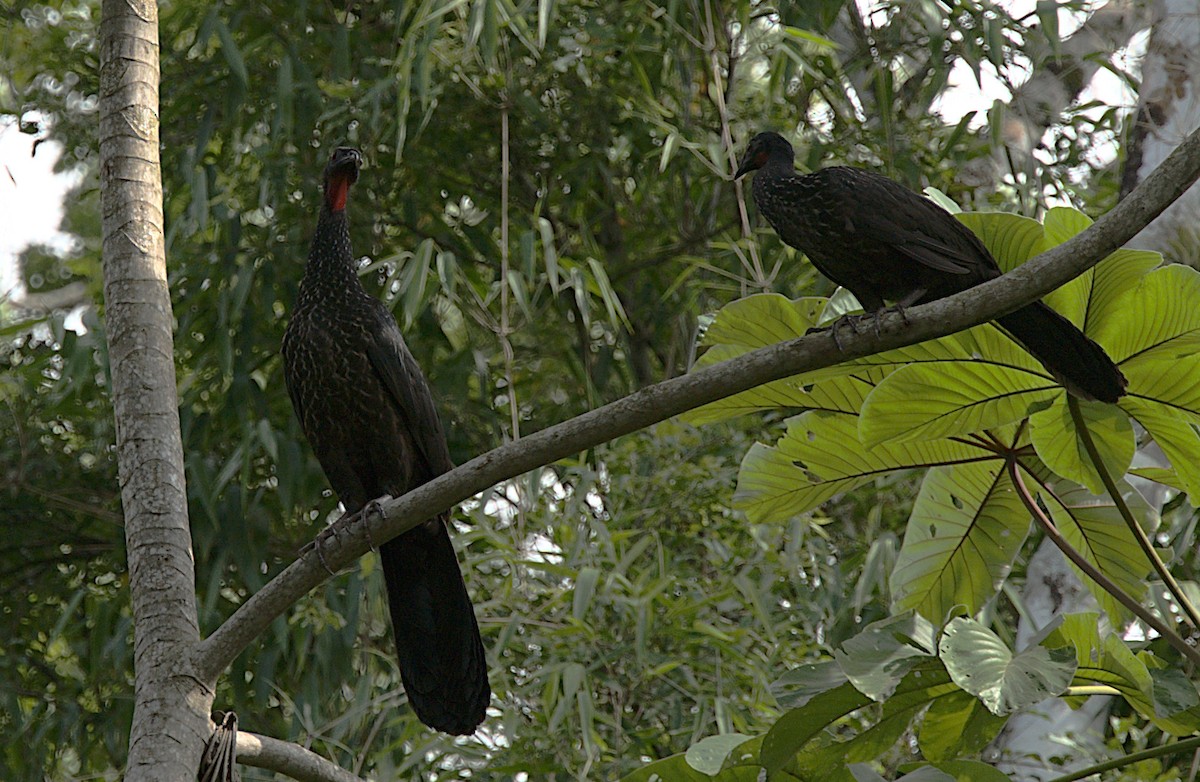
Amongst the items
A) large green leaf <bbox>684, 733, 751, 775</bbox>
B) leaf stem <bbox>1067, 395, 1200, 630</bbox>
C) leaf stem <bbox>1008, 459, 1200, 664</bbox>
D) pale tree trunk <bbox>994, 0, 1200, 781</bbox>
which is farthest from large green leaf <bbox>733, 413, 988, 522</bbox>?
pale tree trunk <bbox>994, 0, 1200, 781</bbox>

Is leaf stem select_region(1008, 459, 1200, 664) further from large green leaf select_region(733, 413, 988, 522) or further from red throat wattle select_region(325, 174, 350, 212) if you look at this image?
red throat wattle select_region(325, 174, 350, 212)

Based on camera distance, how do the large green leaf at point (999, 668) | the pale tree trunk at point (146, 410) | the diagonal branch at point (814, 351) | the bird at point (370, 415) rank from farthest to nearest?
1. the bird at point (370, 415)
2. the pale tree trunk at point (146, 410)
3. the large green leaf at point (999, 668)
4. the diagonal branch at point (814, 351)

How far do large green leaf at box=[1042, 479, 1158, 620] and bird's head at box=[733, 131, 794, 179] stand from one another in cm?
88

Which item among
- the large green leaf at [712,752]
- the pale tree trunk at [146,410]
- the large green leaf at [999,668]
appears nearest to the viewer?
the large green leaf at [999,668]

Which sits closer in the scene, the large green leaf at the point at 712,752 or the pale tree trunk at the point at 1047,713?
the large green leaf at the point at 712,752

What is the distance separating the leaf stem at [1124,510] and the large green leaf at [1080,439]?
0.02m

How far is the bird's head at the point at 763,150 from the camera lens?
2816mm

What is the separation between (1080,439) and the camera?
207cm

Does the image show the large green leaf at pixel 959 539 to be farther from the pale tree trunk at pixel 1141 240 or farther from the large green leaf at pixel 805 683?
the pale tree trunk at pixel 1141 240

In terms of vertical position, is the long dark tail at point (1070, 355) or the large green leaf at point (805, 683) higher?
the long dark tail at point (1070, 355)

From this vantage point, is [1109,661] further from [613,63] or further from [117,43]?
[613,63]

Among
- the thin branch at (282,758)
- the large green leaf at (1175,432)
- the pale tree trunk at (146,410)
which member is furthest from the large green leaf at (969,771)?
the pale tree trunk at (146,410)

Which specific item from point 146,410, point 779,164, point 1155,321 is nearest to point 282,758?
point 146,410

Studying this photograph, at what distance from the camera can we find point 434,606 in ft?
8.54
